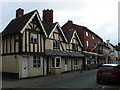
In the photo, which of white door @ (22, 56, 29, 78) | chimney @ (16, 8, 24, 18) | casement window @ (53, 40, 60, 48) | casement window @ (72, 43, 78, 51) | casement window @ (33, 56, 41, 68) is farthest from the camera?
casement window @ (72, 43, 78, 51)

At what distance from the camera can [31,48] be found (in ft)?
60.2

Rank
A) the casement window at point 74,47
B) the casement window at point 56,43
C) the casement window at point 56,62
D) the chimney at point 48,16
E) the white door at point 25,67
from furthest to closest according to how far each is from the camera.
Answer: the casement window at point 74,47 < the chimney at point 48,16 < the casement window at point 56,43 < the casement window at point 56,62 < the white door at point 25,67

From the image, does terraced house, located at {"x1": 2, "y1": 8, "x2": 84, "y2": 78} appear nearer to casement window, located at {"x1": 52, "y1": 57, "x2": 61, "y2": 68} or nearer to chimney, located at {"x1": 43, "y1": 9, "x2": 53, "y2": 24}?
casement window, located at {"x1": 52, "y1": 57, "x2": 61, "y2": 68}

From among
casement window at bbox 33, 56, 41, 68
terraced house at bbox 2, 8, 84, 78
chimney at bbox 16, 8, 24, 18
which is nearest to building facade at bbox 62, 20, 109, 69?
terraced house at bbox 2, 8, 84, 78

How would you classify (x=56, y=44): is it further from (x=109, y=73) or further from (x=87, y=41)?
(x=87, y=41)

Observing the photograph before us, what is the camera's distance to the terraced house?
1741 cm

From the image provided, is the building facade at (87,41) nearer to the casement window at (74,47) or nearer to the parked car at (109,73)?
the casement window at (74,47)

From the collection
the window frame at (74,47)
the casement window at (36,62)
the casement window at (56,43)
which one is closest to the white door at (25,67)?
the casement window at (36,62)

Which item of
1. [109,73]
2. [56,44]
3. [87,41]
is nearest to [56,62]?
[56,44]

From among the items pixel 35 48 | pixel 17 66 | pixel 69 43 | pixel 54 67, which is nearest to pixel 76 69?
pixel 69 43

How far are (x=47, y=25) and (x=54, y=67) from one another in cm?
660

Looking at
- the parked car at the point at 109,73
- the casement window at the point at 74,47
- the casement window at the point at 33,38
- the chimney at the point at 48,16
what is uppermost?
the chimney at the point at 48,16

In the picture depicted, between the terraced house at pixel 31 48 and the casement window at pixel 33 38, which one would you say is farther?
the casement window at pixel 33 38

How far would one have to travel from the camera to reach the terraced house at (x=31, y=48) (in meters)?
17.4
